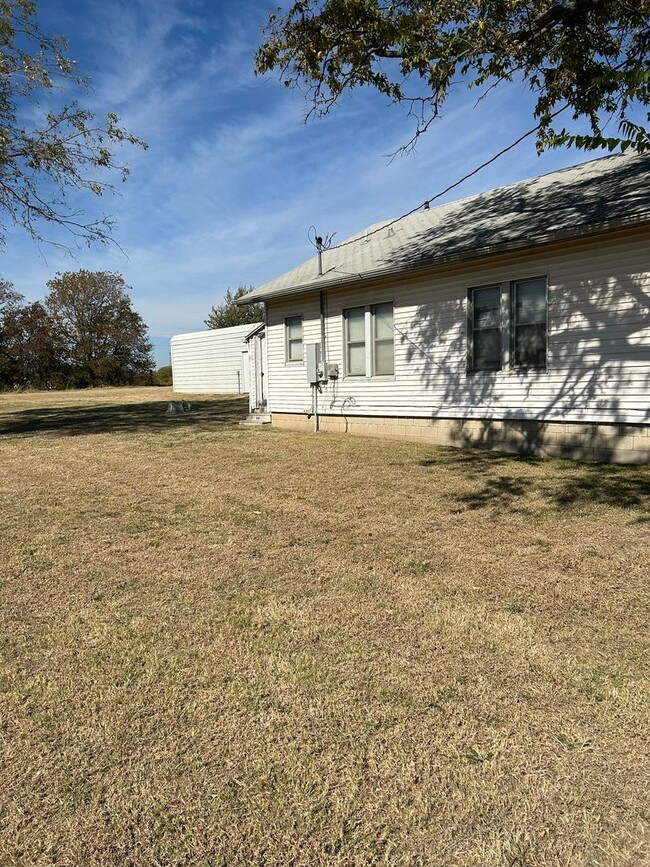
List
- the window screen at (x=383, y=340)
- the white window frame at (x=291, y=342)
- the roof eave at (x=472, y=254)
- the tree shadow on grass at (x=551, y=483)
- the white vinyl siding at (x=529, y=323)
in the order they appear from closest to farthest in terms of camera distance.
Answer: the tree shadow on grass at (x=551, y=483)
the roof eave at (x=472, y=254)
the white vinyl siding at (x=529, y=323)
the window screen at (x=383, y=340)
the white window frame at (x=291, y=342)

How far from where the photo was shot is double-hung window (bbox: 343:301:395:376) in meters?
10.3

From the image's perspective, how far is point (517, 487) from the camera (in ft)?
20.8

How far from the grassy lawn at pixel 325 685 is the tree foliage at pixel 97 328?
3461cm

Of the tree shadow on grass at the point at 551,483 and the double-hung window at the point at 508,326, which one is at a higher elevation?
the double-hung window at the point at 508,326

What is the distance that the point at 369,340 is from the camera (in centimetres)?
1049

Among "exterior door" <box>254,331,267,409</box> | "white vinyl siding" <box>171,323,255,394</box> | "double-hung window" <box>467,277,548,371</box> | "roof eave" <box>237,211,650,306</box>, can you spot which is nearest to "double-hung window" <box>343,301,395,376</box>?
"roof eave" <box>237,211,650,306</box>

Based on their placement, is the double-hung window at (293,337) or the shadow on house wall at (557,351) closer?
the shadow on house wall at (557,351)

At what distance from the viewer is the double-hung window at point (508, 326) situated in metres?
8.28

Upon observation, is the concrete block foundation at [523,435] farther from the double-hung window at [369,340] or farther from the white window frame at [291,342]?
the white window frame at [291,342]

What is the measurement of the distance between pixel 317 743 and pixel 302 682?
411mm

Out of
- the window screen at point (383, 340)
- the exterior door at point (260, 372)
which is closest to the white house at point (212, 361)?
the exterior door at point (260, 372)

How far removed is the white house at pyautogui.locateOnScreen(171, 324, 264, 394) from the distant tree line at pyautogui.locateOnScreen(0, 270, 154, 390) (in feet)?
39.1

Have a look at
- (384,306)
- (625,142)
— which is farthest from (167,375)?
(625,142)

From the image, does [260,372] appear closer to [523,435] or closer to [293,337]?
[293,337]
